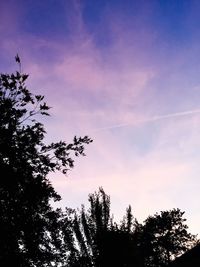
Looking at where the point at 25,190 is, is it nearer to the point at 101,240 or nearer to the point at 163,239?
the point at 101,240

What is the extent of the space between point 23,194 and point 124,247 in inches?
913

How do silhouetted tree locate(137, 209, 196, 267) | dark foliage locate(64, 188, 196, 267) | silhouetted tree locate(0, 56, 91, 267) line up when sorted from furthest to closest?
silhouetted tree locate(137, 209, 196, 267), dark foliage locate(64, 188, 196, 267), silhouetted tree locate(0, 56, 91, 267)

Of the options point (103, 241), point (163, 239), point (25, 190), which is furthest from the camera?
point (163, 239)

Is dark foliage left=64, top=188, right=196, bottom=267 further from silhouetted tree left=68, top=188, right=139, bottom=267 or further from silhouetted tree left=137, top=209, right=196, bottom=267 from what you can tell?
silhouetted tree left=137, top=209, right=196, bottom=267

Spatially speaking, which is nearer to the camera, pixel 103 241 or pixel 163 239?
pixel 103 241

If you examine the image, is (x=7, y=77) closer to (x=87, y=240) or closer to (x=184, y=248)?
(x=87, y=240)

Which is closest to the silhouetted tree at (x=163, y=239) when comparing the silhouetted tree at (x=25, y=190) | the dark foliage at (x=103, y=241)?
the dark foliage at (x=103, y=241)

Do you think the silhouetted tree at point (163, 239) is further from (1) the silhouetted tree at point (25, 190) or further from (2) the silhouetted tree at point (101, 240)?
(1) the silhouetted tree at point (25, 190)

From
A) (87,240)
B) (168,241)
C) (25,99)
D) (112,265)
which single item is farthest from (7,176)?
(168,241)

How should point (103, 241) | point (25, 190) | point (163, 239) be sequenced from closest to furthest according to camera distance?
point (25, 190), point (103, 241), point (163, 239)

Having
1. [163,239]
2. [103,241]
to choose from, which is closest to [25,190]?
[103,241]

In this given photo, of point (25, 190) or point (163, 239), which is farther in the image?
point (163, 239)

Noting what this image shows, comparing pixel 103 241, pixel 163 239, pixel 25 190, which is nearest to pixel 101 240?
pixel 103 241

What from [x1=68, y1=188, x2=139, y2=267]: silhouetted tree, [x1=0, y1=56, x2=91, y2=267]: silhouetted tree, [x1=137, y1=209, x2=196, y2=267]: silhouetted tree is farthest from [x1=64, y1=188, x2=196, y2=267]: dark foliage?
[x1=137, y1=209, x2=196, y2=267]: silhouetted tree
